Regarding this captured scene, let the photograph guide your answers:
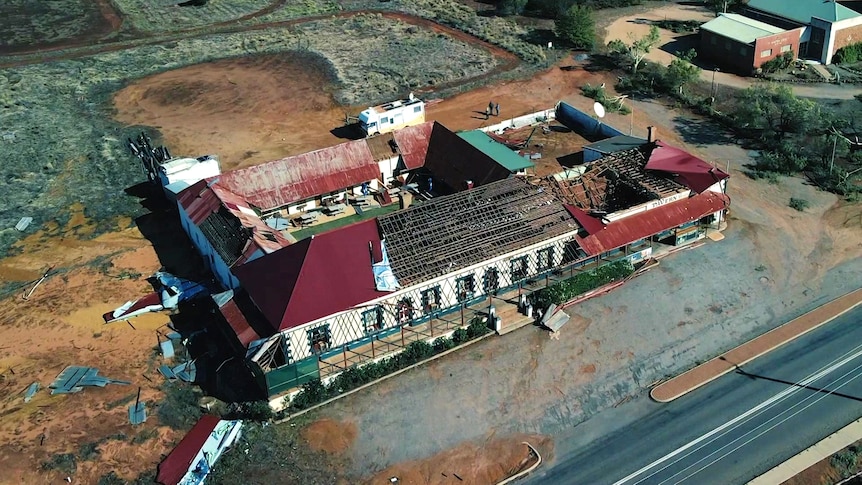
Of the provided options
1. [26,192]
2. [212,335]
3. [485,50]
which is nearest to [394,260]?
[212,335]

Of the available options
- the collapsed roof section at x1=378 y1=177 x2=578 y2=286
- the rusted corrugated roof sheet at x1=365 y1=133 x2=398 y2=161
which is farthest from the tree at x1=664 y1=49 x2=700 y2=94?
the collapsed roof section at x1=378 y1=177 x2=578 y2=286

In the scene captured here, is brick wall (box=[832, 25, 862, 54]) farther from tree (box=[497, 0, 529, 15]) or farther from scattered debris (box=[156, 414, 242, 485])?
scattered debris (box=[156, 414, 242, 485])

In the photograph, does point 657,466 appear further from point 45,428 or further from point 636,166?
point 45,428

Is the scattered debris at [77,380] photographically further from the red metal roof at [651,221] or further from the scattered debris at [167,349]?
the red metal roof at [651,221]

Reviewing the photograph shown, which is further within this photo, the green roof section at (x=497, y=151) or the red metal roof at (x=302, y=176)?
the green roof section at (x=497, y=151)

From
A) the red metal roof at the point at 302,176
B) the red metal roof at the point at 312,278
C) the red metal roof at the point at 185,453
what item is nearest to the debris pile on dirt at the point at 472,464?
the red metal roof at the point at 185,453

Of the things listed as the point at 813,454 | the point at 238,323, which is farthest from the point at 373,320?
the point at 813,454
